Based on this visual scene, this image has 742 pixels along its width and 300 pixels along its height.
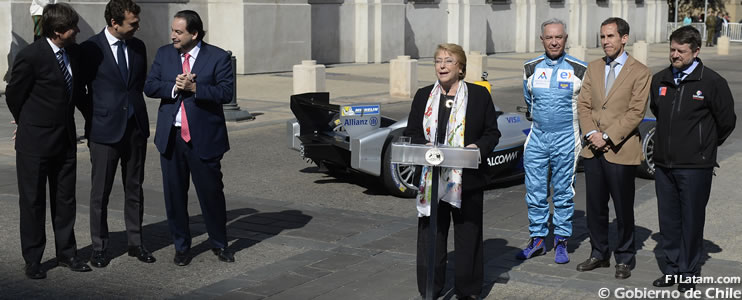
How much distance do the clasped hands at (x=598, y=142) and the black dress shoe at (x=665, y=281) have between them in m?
0.92

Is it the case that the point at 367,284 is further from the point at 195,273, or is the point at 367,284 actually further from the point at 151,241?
the point at 151,241

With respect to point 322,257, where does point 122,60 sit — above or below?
above

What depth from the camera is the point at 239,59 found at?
24906 mm

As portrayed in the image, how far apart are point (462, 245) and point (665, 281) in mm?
1462

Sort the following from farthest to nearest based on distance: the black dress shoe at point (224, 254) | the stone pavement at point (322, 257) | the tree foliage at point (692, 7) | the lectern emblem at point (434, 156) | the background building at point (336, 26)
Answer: the tree foliage at point (692, 7) → the background building at point (336, 26) → the black dress shoe at point (224, 254) → the stone pavement at point (322, 257) → the lectern emblem at point (434, 156)

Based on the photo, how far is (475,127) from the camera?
578 cm

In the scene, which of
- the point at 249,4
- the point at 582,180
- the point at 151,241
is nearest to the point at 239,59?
the point at 249,4

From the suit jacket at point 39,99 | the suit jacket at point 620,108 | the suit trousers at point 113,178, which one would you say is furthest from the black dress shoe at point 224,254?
the suit jacket at point 620,108

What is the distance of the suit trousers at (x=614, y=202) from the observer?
6.59 metres

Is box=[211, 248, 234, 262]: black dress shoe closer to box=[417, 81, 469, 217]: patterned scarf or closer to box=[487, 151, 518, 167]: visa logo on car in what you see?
box=[417, 81, 469, 217]: patterned scarf

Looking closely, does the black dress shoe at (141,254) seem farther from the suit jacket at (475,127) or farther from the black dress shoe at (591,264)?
the black dress shoe at (591,264)

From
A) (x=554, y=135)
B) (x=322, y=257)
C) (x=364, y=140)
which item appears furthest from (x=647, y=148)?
(x=322, y=257)

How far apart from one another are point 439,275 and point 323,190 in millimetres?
3988

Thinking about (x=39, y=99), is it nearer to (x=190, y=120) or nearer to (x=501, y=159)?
(x=190, y=120)
